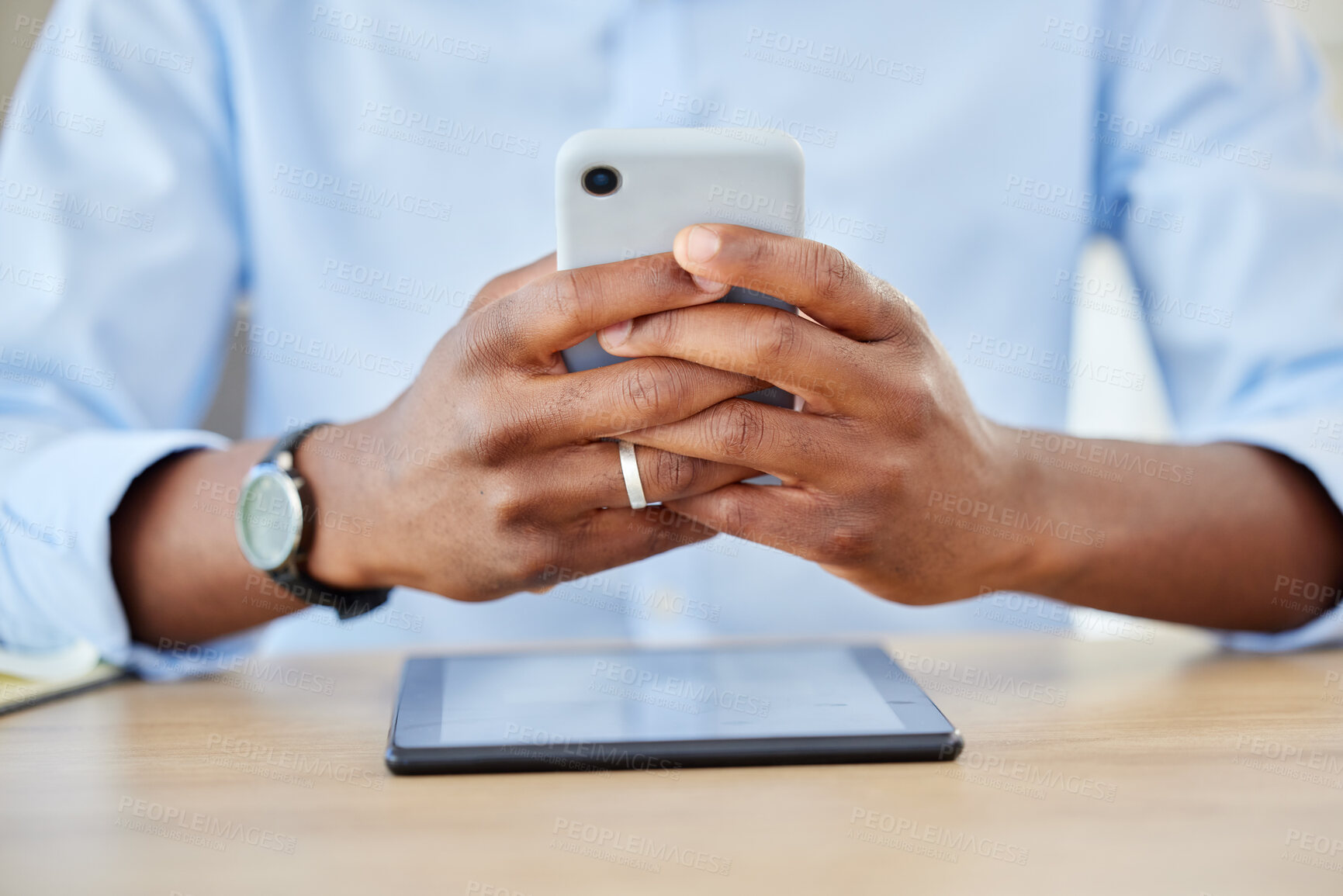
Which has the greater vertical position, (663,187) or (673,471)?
(663,187)

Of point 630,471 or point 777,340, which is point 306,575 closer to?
point 630,471

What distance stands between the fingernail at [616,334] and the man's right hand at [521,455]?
16 millimetres

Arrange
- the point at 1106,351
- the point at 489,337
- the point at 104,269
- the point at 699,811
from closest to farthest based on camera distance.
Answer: the point at 699,811 < the point at 489,337 < the point at 104,269 < the point at 1106,351

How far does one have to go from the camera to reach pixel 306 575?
0.72 metres

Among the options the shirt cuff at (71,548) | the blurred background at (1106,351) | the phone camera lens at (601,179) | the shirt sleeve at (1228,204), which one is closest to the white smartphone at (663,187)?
the phone camera lens at (601,179)

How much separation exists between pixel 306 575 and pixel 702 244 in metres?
0.40

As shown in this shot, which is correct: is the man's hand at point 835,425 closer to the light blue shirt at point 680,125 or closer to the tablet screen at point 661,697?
the tablet screen at point 661,697

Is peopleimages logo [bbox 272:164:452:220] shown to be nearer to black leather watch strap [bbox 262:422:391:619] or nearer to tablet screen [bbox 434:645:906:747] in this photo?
black leather watch strap [bbox 262:422:391:619]

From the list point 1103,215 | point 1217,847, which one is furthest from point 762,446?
point 1103,215

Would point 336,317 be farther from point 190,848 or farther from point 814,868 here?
point 814,868

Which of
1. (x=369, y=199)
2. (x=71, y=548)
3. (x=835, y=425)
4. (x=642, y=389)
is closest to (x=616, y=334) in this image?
(x=642, y=389)

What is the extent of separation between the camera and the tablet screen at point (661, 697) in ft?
1.82

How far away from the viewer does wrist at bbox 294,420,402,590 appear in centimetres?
68

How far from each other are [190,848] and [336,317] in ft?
2.33
